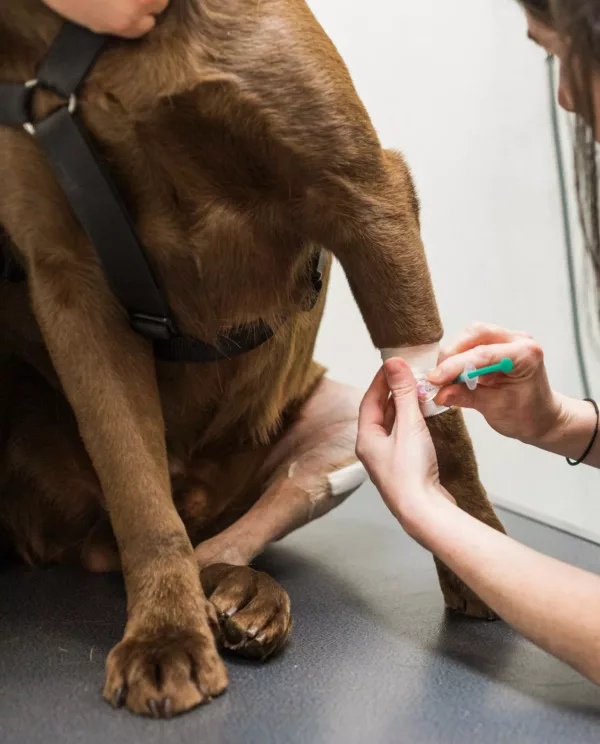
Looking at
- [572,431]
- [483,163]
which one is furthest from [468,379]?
[483,163]

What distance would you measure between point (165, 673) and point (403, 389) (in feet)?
1.11

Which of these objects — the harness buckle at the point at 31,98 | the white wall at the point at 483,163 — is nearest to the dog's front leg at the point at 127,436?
A: the harness buckle at the point at 31,98

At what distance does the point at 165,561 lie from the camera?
0.83 metres

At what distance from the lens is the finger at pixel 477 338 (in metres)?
0.86

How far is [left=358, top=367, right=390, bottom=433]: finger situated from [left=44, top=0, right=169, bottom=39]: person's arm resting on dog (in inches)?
15.9

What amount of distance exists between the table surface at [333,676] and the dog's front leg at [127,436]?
8cm

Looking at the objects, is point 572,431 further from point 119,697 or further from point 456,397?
point 119,697

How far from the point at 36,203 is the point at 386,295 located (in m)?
0.36

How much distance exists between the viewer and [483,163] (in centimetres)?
167

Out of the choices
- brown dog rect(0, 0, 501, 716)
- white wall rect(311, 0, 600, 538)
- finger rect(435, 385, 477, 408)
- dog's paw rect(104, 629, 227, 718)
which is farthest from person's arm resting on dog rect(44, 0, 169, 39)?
white wall rect(311, 0, 600, 538)

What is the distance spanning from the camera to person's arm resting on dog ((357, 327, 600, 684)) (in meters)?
0.68

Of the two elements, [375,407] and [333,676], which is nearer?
[333,676]

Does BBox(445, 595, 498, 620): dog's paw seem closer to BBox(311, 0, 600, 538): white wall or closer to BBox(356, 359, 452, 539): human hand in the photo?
BBox(356, 359, 452, 539): human hand

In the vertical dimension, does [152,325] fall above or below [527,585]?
above
